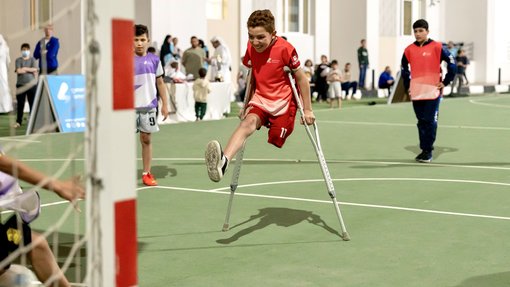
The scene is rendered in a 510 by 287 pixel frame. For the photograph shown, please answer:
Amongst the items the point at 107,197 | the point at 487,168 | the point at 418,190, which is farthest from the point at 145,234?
the point at 487,168

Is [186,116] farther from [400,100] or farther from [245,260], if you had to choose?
[245,260]

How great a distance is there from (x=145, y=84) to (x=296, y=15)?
89.1 ft

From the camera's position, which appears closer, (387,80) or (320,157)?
(320,157)

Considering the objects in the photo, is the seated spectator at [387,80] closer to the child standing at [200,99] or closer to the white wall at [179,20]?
the white wall at [179,20]

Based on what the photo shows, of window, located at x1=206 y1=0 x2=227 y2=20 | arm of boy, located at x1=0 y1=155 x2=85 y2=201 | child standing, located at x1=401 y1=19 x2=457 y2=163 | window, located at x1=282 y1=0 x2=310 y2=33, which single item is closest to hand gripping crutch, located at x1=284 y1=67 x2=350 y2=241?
arm of boy, located at x1=0 y1=155 x2=85 y2=201

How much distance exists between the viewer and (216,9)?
3369 cm

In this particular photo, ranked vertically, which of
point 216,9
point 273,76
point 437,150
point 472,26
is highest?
point 472,26

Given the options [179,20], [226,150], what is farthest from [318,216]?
[179,20]

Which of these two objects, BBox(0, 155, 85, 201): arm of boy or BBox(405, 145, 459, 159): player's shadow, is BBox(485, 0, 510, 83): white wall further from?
BBox(0, 155, 85, 201): arm of boy

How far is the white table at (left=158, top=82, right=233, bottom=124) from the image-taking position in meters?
21.8

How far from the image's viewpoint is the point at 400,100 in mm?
30422

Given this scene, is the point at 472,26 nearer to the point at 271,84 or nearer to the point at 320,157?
the point at 271,84

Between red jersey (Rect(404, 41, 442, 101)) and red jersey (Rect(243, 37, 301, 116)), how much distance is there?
5821 mm

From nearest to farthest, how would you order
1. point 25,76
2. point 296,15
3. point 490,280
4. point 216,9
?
point 490,280 → point 25,76 → point 216,9 → point 296,15
